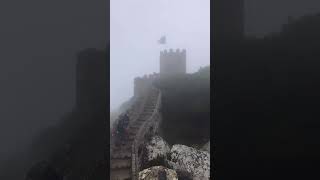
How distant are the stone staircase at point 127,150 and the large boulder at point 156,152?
218 mm

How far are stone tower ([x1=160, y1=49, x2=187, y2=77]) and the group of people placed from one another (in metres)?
0.83

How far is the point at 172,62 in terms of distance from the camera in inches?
191

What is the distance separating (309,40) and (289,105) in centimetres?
85

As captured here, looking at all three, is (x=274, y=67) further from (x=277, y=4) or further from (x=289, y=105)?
(x=277, y=4)

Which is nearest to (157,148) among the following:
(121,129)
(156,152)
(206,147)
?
(156,152)

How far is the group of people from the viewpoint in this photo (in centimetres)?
478

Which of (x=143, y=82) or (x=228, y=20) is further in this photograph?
(x=143, y=82)

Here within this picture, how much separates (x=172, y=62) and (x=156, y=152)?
1314mm

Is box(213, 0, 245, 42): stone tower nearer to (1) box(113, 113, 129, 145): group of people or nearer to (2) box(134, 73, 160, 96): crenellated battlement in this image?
(2) box(134, 73, 160, 96): crenellated battlement

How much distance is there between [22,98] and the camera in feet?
14.0

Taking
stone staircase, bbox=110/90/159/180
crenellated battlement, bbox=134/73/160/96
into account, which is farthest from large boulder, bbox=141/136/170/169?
crenellated battlement, bbox=134/73/160/96

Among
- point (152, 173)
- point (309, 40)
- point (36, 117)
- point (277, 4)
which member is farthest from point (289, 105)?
point (36, 117)

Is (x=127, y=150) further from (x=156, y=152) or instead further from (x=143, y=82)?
(x=143, y=82)

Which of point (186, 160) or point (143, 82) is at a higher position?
point (143, 82)
